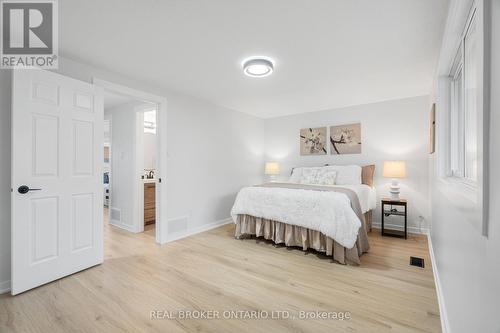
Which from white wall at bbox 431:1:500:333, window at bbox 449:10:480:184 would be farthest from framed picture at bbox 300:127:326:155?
white wall at bbox 431:1:500:333

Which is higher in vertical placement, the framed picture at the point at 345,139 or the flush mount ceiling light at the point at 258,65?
the flush mount ceiling light at the point at 258,65

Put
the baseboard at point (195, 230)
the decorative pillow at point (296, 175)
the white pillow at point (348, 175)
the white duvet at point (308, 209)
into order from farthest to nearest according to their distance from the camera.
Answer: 1. the decorative pillow at point (296, 175)
2. the white pillow at point (348, 175)
3. the baseboard at point (195, 230)
4. the white duvet at point (308, 209)

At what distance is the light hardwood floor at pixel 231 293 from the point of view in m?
1.62

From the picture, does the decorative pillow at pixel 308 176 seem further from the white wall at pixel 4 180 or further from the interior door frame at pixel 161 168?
the white wall at pixel 4 180

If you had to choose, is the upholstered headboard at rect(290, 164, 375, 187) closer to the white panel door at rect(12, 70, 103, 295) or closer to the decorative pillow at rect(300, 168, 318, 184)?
the decorative pillow at rect(300, 168, 318, 184)

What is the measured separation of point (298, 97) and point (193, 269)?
308cm

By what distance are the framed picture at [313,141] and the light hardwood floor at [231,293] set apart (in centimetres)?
228

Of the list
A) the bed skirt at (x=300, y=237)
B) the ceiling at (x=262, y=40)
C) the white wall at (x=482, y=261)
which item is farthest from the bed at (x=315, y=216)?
the ceiling at (x=262, y=40)

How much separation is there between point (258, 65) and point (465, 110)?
182cm

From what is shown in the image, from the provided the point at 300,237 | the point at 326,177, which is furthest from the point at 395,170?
the point at 300,237

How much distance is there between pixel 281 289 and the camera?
2070mm

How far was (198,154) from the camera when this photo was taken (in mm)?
3887

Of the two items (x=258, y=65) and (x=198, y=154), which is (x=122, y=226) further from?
(x=258, y=65)

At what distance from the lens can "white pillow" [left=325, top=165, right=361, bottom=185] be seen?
154 inches
